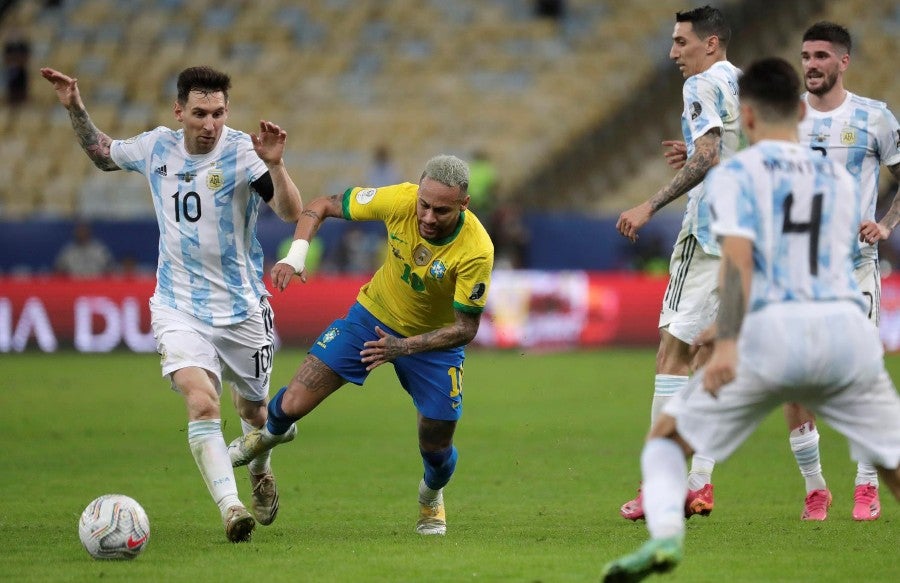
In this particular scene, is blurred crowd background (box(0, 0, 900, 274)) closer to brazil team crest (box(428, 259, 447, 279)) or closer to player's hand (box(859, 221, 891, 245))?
player's hand (box(859, 221, 891, 245))

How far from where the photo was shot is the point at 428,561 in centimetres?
727

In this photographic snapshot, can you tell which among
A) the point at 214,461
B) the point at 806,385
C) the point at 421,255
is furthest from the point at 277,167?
the point at 806,385

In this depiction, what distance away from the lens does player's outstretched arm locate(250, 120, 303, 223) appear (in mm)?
8164

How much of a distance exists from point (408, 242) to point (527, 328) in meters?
13.8

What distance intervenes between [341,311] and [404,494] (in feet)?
38.5

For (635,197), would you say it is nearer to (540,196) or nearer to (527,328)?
(540,196)

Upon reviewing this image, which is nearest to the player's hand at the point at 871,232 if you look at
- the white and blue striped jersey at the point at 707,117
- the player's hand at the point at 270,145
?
the white and blue striped jersey at the point at 707,117

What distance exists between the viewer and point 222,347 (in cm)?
853

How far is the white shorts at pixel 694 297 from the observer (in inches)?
344

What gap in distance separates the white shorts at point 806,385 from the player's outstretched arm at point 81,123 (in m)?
4.18

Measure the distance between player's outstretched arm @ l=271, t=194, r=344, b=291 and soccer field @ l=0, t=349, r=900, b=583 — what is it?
1408 mm

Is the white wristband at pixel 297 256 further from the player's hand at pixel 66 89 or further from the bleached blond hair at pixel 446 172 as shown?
the player's hand at pixel 66 89

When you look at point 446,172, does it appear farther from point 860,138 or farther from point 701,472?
point 860,138

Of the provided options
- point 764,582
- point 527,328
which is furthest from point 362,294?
point 527,328
